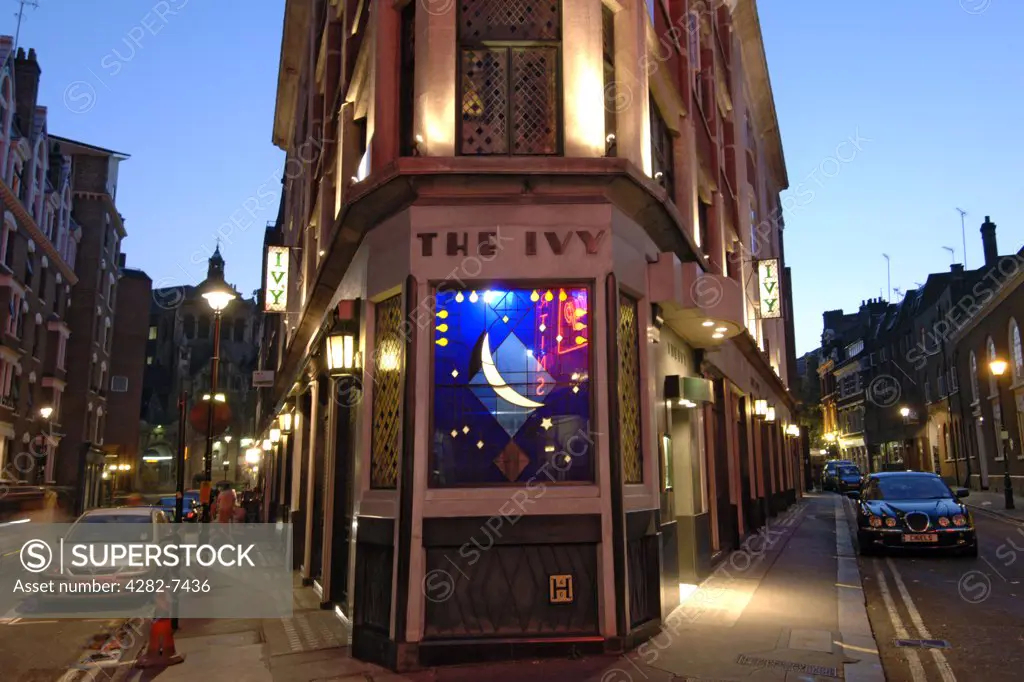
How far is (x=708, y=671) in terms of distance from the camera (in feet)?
24.5

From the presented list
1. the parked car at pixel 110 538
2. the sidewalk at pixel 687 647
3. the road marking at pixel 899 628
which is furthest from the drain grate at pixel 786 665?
the parked car at pixel 110 538

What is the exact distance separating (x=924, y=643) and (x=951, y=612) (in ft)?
6.55

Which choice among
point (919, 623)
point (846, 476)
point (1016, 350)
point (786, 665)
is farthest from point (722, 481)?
point (846, 476)

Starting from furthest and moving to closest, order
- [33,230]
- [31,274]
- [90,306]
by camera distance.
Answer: [90,306] < [31,274] < [33,230]

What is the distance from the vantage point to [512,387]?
8.69 m

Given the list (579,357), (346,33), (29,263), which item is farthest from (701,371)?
(29,263)

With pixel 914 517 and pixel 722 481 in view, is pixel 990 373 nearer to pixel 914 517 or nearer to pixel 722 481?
pixel 914 517

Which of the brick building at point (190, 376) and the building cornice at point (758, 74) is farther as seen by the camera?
the brick building at point (190, 376)

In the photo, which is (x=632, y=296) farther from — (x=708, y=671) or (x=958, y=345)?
(x=958, y=345)

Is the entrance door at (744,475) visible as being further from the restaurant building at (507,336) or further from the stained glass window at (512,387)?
the stained glass window at (512,387)

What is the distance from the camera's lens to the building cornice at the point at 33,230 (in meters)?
35.6

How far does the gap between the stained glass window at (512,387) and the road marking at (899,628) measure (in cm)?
360

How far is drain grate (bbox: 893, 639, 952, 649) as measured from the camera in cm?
843

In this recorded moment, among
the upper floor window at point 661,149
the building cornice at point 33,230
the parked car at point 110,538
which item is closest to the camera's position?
the parked car at point 110,538
